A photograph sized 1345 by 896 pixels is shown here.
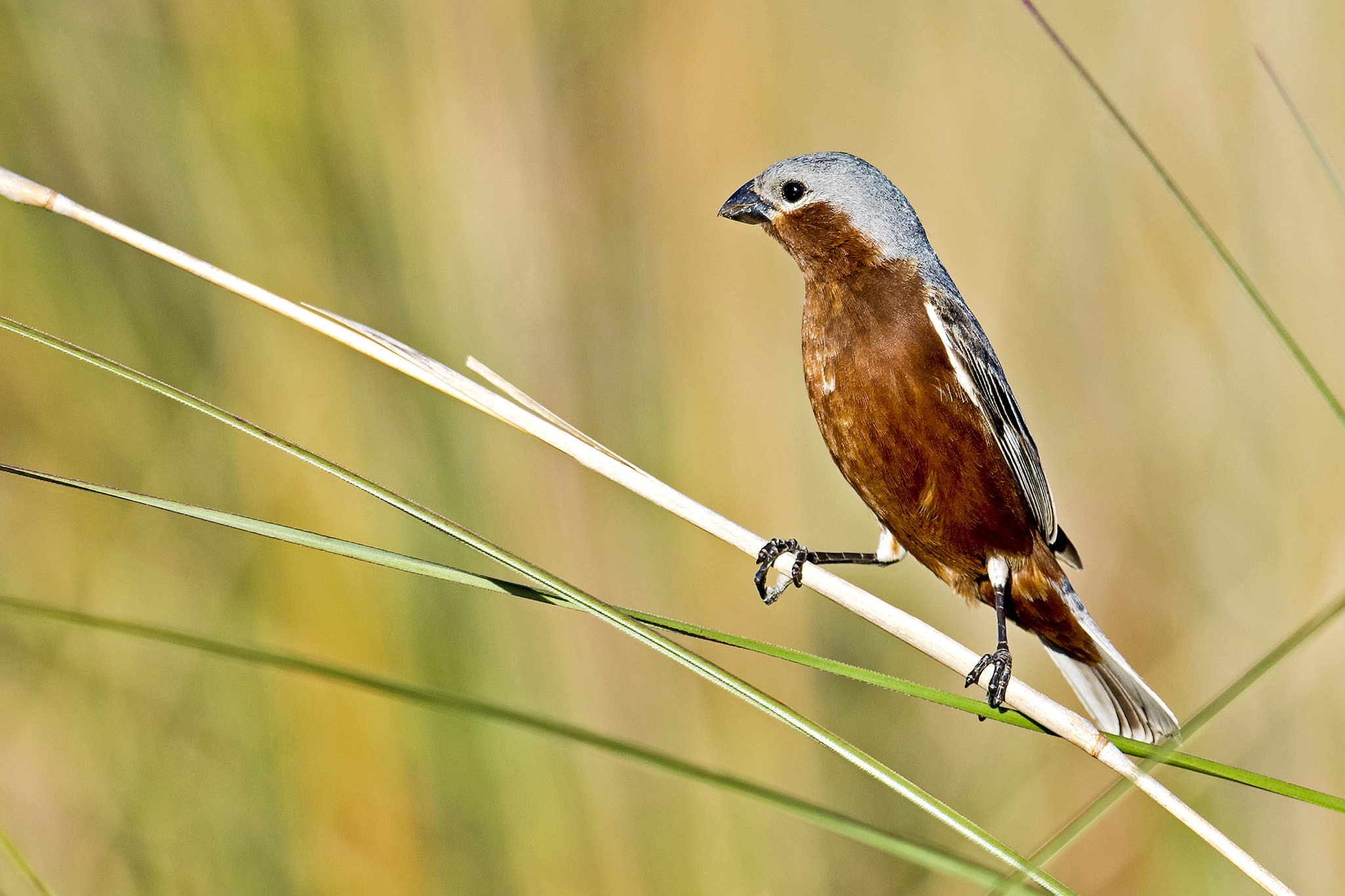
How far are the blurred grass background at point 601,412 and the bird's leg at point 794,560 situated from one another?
0.71 m

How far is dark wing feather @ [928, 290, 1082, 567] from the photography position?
2543 millimetres

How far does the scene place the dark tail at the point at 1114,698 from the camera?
2875 mm

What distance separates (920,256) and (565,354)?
1388 mm

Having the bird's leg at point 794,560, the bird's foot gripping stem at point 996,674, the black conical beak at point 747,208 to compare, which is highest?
the black conical beak at point 747,208

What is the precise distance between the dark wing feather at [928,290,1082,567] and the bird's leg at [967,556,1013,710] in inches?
6.0

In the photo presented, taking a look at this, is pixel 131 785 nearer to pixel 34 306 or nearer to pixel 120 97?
pixel 34 306

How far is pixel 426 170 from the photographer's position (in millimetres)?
3406

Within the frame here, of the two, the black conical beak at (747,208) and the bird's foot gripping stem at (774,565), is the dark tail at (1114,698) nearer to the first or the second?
the bird's foot gripping stem at (774,565)

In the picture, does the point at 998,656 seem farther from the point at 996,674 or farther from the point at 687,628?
the point at 687,628

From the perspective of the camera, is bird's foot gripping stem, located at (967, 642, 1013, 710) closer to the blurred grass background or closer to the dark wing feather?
Result: the dark wing feather

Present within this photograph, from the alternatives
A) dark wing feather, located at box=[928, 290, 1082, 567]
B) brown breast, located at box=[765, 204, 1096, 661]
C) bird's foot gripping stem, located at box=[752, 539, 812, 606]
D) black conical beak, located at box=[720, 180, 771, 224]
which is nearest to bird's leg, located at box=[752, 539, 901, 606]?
bird's foot gripping stem, located at box=[752, 539, 812, 606]

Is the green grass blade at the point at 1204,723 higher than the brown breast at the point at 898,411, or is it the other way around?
the brown breast at the point at 898,411

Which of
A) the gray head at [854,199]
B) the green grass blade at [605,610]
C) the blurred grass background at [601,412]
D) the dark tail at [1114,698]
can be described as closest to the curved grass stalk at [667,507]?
the green grass blade at [605,610]

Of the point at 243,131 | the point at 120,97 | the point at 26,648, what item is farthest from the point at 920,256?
the point at 26,648
